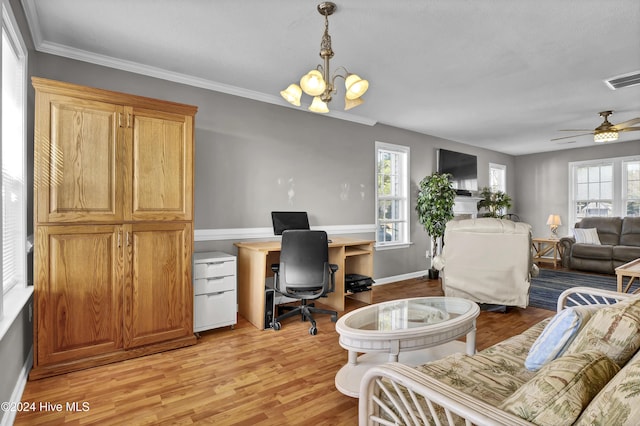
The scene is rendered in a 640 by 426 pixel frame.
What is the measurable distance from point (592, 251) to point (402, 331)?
19.3 feet

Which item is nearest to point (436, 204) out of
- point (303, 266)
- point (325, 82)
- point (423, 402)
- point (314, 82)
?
point (303, 266)

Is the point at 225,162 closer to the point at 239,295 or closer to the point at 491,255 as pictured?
the point at 239,295

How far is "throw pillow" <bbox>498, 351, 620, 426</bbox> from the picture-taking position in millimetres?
801

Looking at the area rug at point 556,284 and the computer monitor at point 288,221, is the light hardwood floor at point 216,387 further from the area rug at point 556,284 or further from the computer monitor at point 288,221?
the area rug at point 556,284

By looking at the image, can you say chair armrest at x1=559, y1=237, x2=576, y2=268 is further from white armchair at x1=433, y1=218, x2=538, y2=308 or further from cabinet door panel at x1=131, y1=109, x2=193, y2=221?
cabinet door panel at x1=131, y1=109, x2=193, y2=221

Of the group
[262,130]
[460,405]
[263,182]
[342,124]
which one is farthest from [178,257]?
[342,124]

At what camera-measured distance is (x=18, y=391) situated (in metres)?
2.00

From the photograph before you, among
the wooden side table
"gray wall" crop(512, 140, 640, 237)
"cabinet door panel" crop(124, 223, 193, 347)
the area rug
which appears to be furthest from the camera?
"gray wall" crop(512, 140, 640, 237)

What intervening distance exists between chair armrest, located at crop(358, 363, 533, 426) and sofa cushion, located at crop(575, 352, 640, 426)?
136 millimetres

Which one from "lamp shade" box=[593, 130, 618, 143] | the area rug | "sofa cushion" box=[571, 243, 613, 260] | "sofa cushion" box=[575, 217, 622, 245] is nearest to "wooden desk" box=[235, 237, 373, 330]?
the area rug

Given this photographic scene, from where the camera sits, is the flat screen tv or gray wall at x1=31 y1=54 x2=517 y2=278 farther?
the flat screen tv

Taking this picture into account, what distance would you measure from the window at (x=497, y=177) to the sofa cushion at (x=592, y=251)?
203cm

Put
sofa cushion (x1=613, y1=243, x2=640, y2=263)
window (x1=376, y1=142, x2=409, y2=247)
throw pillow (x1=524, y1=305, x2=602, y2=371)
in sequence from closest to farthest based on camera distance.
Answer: throw pillow (x1=524, y1=305, x2=602, y2=371)
window (x1=376, y1=142, x2=409, y2=247)
sofa cushion (x1=613, y1=243, x2=640, y2=263)

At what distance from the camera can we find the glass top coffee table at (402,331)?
1.85 m
